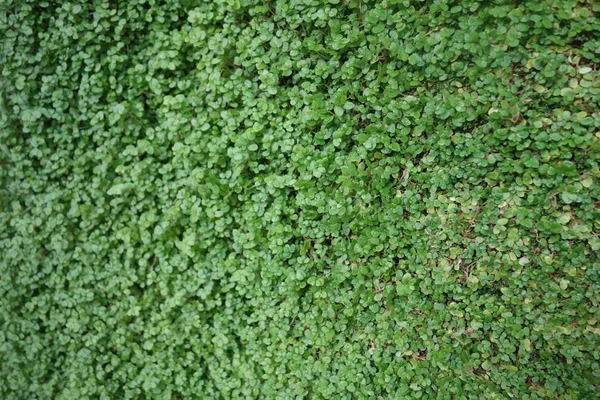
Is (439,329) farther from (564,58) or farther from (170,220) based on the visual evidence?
(170,220)

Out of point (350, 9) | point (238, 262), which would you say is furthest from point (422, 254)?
point (350, 9)

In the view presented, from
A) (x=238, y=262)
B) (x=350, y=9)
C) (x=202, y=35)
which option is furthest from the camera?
(x=238, y=262)

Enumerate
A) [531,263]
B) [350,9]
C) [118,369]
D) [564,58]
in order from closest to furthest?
1. [564,58]
2. [531,263]
3. [350,9]
4. [118,369]

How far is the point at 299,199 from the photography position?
91.1 inches

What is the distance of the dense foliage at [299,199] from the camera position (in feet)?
6.46

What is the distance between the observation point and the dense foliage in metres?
1.97

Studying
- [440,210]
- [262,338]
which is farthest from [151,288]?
[440,210]

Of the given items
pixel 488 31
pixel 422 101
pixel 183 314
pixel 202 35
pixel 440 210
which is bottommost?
pixel 183 314

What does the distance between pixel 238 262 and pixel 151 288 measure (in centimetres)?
51

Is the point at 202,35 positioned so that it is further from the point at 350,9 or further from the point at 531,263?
the point at 531,263

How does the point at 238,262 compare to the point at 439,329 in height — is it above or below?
above

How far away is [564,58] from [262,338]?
175 centimetres

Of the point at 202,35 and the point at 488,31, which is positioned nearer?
the point at 488,31

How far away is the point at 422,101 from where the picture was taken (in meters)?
2.10
